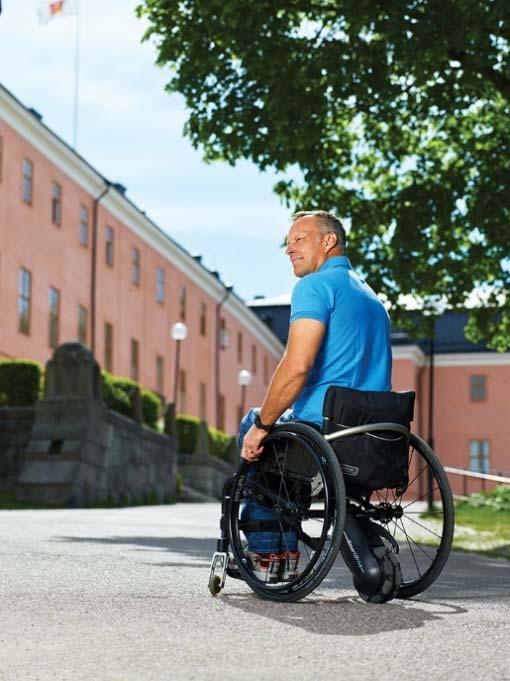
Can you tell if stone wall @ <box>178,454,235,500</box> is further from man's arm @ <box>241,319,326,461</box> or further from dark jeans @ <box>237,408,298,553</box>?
man's arm @ <box>241,319,326,461</box>

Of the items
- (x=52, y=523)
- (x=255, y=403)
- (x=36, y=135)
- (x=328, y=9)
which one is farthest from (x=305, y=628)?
(x=255, y=403)

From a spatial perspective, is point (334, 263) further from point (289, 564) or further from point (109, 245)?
point (109, 245)

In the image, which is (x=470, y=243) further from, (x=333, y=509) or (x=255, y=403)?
(x=255, y=403)

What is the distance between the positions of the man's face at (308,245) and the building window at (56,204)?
36.5 metres

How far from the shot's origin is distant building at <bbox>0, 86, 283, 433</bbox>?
38.5 meters

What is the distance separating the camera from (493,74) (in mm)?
15570

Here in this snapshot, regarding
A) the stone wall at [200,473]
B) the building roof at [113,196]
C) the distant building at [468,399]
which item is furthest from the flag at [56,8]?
the distant building at [468,399]

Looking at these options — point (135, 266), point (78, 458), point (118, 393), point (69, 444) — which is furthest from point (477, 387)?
point (78, 458)

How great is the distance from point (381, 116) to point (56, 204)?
25.3 meters

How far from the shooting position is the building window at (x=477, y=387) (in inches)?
3039

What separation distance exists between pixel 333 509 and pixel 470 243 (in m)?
14.8

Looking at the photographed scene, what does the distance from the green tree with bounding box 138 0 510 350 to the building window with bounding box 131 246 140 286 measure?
94.8 feet

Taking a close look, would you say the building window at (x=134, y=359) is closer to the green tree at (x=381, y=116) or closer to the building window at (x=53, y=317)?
the building window at (x=53, y=317)

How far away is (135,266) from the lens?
4962 cm
